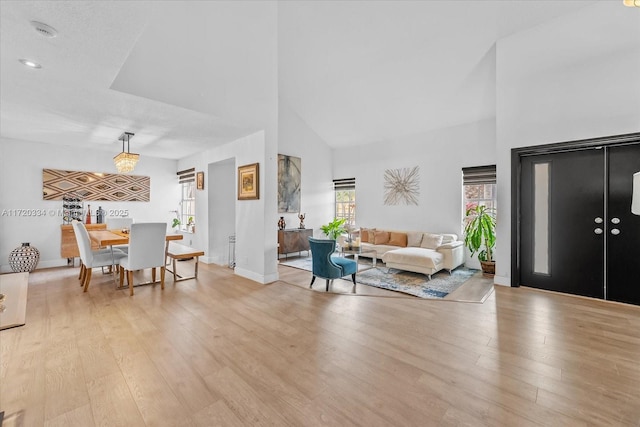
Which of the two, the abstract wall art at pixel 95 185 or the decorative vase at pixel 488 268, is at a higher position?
the abstract wall art at pixel 95 185

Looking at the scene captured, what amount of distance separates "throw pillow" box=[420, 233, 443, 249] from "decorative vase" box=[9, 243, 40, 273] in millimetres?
7395

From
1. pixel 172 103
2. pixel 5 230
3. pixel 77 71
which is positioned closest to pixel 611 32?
pixel 172 103

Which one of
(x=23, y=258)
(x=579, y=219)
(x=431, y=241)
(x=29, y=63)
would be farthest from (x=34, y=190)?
(x=579, y=219)

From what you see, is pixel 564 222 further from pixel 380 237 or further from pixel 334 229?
pixel 334 229

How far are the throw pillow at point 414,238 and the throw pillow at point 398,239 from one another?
88 millimetres

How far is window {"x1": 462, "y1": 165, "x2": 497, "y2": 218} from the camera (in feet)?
18.7

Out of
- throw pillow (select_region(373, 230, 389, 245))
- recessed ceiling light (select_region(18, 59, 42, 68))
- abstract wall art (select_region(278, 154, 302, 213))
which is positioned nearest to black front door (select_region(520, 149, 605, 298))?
throw pillow (select_region(373, 230, 389, 245))

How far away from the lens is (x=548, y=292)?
375cm

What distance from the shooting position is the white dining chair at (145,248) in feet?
12.5

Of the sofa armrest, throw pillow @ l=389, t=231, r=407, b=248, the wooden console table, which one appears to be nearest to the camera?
the sofa armrest

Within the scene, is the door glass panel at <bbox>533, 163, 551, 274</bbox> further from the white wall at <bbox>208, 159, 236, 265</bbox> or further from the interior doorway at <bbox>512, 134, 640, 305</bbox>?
the white wall at <bbox>208, 159, 236, 265</bbox>

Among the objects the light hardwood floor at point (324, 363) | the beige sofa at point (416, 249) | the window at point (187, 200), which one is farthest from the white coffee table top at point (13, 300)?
the beige sofa at point (416, 249)

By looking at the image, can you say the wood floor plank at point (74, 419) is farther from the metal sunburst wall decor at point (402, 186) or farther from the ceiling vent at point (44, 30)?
the metal sunburst wall decor at point (402, 186)

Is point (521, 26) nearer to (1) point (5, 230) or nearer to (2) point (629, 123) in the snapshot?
(2) point (629, 123)
